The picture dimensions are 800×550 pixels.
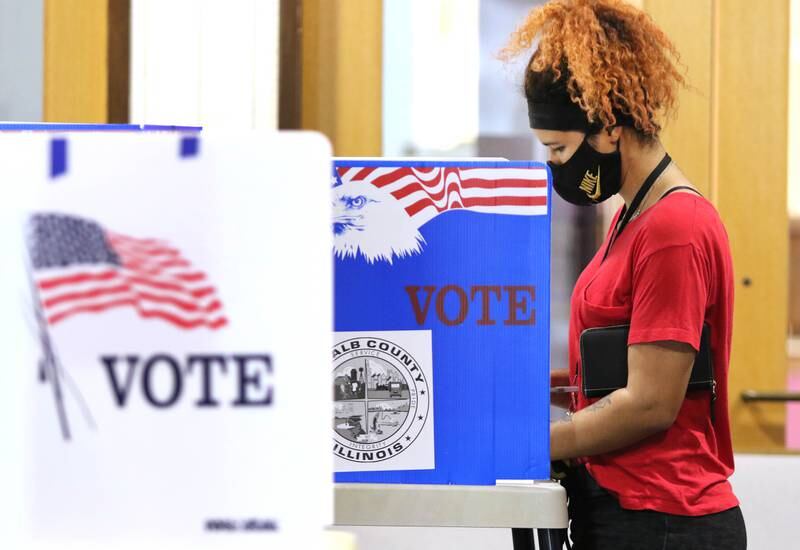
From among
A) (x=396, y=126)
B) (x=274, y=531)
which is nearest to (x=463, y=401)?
(x=274, y=531)

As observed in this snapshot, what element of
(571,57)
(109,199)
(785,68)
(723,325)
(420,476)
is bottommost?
(420,476)

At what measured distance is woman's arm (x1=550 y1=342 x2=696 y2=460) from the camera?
1111 mm

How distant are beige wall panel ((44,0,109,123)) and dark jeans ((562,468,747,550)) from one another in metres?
1.55

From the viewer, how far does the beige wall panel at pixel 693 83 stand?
227 cm

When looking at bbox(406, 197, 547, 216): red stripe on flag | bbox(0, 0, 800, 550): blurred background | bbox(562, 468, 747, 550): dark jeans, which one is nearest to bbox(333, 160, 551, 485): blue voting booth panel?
bbox(406, 197, 547, 216): red stripe on flag

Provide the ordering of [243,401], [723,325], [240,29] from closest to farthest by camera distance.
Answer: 1. [243,401]
2. [723,325]
3. [240,29]

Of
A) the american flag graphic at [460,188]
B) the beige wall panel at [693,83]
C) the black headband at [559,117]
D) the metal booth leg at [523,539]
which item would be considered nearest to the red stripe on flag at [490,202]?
the american flag graphic at [460,188]

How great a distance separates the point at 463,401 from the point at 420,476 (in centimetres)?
9

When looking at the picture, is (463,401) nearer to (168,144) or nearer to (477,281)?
(477,281)

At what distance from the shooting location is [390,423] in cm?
91

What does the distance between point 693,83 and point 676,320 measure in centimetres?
134

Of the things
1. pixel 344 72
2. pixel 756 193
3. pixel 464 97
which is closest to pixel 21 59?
pixel 344 72

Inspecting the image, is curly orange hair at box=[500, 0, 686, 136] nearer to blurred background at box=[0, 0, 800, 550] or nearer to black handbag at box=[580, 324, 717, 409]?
black handbag at box=[580, 324, 717, 409]

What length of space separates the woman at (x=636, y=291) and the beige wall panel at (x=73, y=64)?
1.28 metres
